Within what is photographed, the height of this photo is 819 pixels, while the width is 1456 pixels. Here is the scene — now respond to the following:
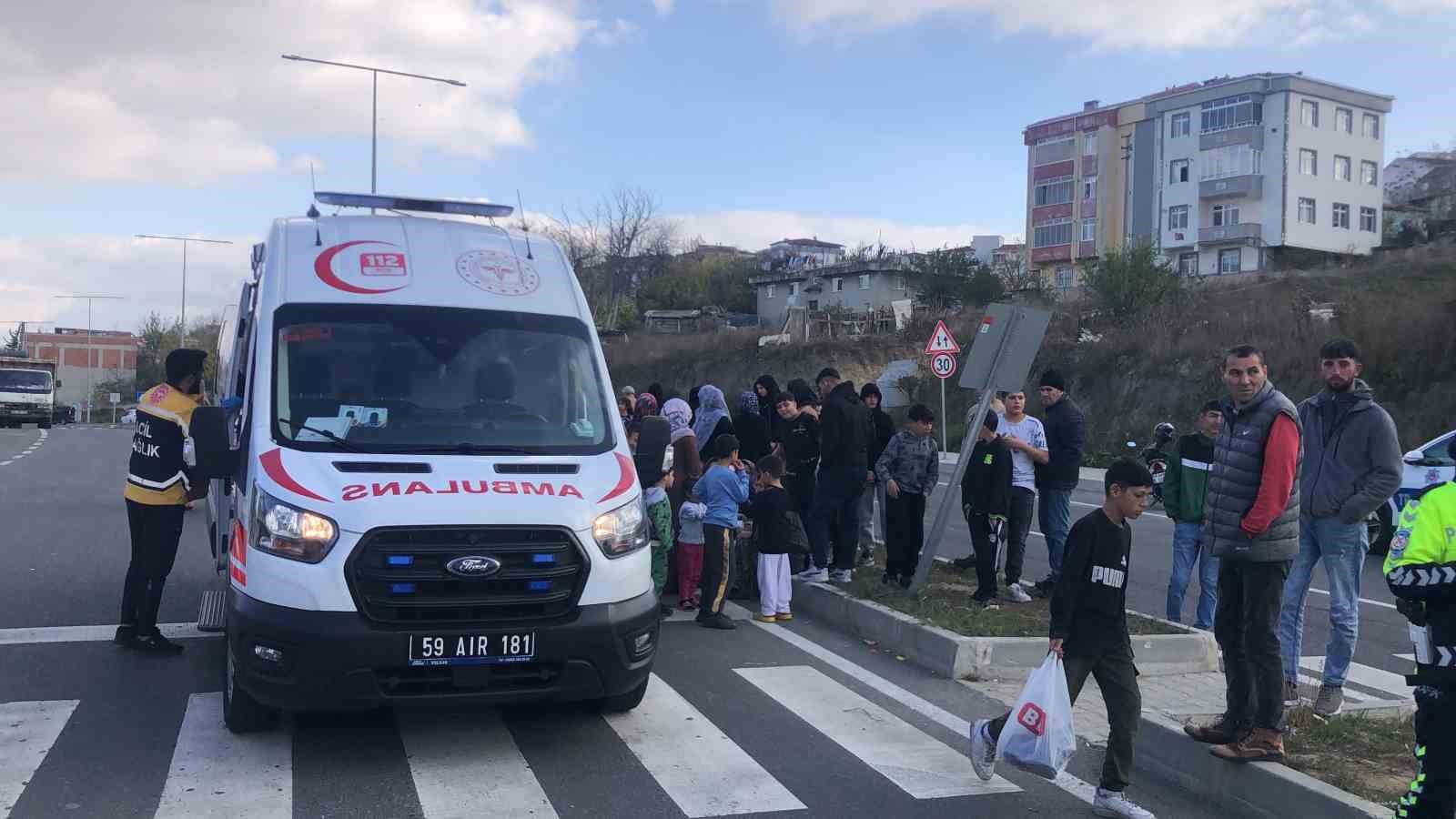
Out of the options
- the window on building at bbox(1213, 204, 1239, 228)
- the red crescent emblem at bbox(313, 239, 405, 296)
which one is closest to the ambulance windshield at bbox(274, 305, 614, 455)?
the red crescent emblem at bbox(313, 239, 405, 296)

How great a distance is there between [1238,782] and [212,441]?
216 inches

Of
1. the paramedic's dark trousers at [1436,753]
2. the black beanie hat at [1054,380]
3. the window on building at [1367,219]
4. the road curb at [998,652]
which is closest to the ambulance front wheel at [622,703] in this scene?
the road curb at [998,652]

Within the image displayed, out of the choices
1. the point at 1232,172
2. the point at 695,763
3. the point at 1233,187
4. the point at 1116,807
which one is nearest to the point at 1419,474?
the point at 1116,807

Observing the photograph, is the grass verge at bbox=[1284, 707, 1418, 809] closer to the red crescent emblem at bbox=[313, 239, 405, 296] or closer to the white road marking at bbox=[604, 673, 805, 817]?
the white road marking at bbox=[604, 673, 805, 817]

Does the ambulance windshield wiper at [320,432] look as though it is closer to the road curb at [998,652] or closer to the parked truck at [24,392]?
the road curb at [998,652]

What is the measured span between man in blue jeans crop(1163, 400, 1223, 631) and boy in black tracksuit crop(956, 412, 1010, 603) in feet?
4.19

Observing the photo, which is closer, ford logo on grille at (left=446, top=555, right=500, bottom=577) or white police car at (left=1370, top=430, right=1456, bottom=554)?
ford logo on grille at (left=446, top=555, right=500, bottom=577)

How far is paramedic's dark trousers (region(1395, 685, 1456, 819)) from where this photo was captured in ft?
13.8

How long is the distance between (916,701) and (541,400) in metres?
2.97

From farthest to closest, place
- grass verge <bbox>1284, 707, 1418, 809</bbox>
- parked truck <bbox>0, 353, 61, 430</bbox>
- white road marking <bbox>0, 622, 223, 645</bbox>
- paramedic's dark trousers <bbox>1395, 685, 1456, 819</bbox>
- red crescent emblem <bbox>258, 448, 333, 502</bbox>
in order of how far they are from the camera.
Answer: parked truck <bbox>0, 353, 61, 430</bbox> → white road marking <bbox>0, 622, 223, 645</bbox> → red crescent emblem <bbox>258, 448, 333, 502</bbox> → grass verge <bbox>1284, 707, 1418, 809</bbox> → paramedic's dark trousers <bbox>1395, 685, 1456, 819</bbox>

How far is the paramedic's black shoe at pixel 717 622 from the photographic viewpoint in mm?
9445

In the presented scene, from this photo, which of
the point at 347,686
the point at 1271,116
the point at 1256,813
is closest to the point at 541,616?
the point at 347,686

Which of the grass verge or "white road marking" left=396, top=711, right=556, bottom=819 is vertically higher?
the grass verge

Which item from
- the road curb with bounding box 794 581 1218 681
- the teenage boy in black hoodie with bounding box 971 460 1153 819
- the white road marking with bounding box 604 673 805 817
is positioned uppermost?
the teenage boy in black hoodie with bounding box 971 460 1153 819
